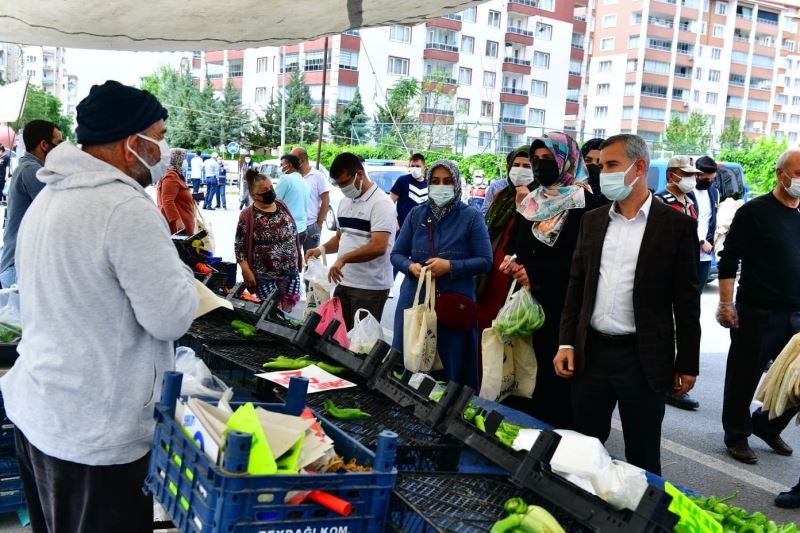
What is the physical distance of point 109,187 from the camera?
224 cm

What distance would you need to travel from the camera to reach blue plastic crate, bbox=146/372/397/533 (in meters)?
1.80

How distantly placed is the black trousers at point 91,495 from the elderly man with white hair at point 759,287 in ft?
13.6

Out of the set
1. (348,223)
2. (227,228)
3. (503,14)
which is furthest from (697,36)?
(348,223)

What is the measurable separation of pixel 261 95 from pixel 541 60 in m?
27.1

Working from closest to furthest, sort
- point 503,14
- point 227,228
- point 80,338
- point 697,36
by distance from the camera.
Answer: point 80,338 < point 227,228 < point 503,14 < point 697,36

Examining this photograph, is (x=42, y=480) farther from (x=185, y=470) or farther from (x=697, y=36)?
(x=697, y=36)

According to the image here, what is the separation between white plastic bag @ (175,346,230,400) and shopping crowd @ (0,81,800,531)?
1.17ft

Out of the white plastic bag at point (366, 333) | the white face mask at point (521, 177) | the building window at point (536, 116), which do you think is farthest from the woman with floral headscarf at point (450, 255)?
the building window at point (536, 116)

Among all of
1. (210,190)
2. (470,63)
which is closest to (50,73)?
(470,63)

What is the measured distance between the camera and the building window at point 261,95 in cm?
7211

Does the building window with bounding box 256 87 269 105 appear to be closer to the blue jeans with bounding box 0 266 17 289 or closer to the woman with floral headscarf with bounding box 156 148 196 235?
the woman with floral headscarf with bounding box 156 148 196 235

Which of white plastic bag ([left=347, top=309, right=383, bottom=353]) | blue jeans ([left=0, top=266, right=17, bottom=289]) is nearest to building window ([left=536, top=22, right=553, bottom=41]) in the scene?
blue jeans ([left=0, top=266, right=17, bottom=289])

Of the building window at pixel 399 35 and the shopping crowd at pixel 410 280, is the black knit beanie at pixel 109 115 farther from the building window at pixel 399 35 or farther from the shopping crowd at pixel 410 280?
the building window at pixel 399 35

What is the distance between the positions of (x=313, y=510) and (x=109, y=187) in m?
1.08
